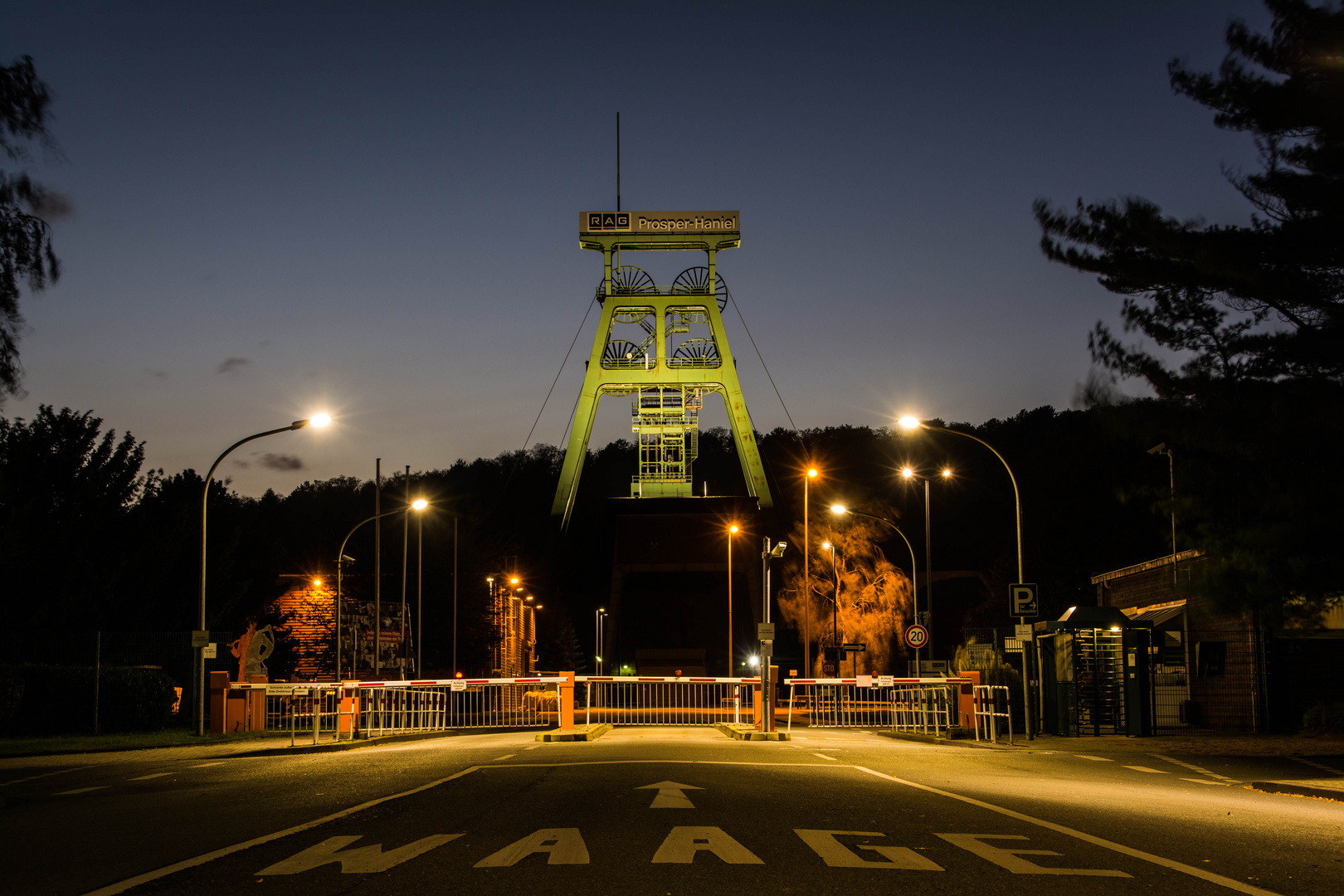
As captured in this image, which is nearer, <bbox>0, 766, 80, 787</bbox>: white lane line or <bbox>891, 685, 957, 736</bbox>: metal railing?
<bbox>0, 766, 80, 787</bbox>: white lane line

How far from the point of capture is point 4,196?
46.2ft

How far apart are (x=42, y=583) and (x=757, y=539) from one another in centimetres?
3798

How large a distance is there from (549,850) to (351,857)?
49.4 inches

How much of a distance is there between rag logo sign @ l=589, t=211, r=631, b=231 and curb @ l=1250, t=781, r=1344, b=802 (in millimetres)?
60148

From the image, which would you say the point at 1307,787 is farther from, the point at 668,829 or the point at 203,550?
the point at 203,550

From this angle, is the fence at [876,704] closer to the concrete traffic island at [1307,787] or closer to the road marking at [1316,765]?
the road marking at [1316,765]

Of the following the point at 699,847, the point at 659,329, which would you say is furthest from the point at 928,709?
the point at 659,329

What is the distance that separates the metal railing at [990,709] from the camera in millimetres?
21422

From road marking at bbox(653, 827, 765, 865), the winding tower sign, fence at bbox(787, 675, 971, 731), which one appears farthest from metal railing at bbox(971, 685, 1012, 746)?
the winding tower sign

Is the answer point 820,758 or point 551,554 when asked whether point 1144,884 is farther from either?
point 551,554

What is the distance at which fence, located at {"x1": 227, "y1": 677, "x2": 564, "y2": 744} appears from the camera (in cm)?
2370

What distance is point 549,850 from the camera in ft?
25.2

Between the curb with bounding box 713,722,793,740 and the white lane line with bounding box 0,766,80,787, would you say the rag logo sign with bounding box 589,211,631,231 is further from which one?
the white lane line with bounding box 0,766,80,787

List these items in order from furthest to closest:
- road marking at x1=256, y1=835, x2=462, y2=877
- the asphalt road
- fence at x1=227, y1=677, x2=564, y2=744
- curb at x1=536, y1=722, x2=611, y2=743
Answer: fence at x1=227, y1=677, x2=564, y2=744 < curb at x1=536, y1=722, x2=611, y2=743 < road marking at x1=256, y1=835, x2=462, y2=877 < the asphalt road
